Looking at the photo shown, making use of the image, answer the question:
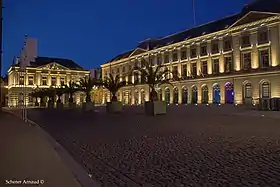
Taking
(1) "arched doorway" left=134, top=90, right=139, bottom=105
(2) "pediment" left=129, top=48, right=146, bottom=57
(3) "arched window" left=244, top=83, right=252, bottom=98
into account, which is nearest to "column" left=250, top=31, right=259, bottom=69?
(3) "arched window" left=244, top=83, right=252, bottom=98

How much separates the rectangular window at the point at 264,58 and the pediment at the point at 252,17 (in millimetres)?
5055

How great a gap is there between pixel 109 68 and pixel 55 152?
7422 cm

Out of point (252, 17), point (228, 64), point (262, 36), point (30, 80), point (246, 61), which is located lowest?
point (228, 64)

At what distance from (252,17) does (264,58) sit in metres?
6.75

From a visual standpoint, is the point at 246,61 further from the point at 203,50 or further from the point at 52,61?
the point at 52,61

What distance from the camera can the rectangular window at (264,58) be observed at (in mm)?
41188

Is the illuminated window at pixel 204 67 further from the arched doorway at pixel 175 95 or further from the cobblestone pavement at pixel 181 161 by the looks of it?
the cobblestone pavement at pixel 181 161

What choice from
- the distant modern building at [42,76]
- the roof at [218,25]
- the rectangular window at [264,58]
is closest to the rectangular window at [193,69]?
the roof at [218,25]

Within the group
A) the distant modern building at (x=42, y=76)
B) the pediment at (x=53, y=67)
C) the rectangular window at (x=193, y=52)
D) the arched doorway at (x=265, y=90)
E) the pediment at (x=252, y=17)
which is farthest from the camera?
the pediment at (x=53, y=67)

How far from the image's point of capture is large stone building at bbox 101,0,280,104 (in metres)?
40.4

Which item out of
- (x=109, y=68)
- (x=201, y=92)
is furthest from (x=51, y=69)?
(x=201, y=92)

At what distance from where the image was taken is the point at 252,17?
141 ft

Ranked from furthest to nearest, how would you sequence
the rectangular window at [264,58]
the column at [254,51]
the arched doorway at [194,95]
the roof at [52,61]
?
the roof at [52,61], the arched doorway at [194,95], the column at [254,51], the rectangular window at [264,58]

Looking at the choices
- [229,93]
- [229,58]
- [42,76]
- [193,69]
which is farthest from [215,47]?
[42,76]
